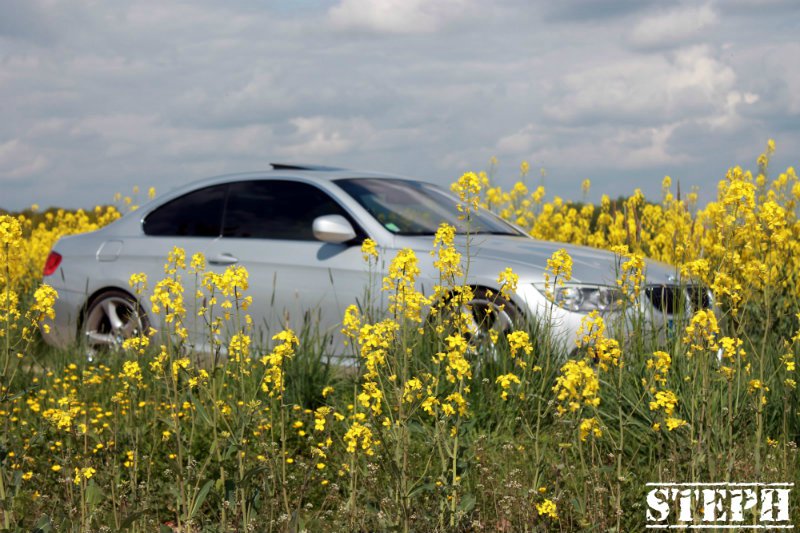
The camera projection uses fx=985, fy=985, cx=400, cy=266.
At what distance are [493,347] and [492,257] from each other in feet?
3.98

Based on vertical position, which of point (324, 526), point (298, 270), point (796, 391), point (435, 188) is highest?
point (435, 188)

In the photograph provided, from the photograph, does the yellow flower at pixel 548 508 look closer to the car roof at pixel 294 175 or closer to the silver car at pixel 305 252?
the silver car at pixel 305 252

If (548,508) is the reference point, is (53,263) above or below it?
above

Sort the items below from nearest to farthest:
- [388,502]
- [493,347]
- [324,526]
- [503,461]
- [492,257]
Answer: [388,502]
[324,526]
[503,461]
[493,347]
[492,257]

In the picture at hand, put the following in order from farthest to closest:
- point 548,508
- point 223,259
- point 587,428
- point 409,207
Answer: point 223,259 → point 409,207 → point 587,428 → point 548,508

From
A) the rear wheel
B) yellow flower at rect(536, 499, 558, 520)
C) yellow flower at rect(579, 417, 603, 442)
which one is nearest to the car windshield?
the rear wheel

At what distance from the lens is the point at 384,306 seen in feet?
22.7

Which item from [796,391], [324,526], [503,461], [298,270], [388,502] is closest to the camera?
[388,502]

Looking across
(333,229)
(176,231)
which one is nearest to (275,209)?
(176,231)

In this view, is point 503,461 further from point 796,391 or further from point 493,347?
point 796,391

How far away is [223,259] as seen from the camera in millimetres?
8047

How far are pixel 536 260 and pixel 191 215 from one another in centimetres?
326

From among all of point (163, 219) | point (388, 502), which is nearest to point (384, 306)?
point (163, 219)

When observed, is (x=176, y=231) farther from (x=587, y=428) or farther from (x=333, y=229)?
(x=587, y=428)
